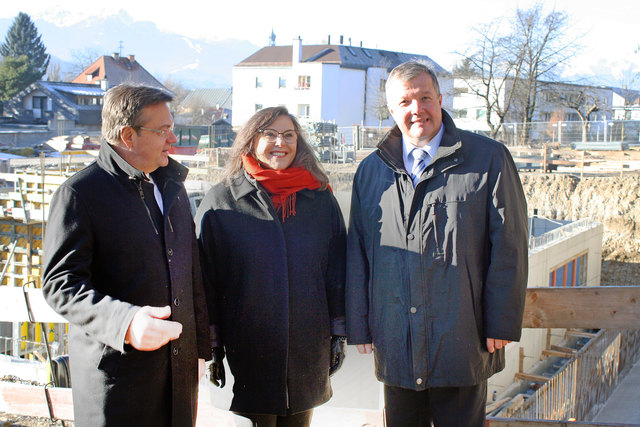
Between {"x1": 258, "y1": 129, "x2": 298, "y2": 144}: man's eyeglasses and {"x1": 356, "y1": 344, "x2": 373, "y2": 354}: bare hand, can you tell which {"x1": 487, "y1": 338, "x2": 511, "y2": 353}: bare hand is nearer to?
{"x1": 356, "y1": 344, "x2": 373, "y2": 354}: bare hand

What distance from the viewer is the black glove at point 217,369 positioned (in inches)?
103

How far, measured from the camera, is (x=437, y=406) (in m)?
2.39

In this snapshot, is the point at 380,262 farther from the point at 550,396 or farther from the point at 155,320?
the point at 550,396

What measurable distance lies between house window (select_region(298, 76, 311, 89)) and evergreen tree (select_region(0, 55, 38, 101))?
82.5ft

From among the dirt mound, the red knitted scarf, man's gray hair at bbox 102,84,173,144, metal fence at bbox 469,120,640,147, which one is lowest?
the dirt mound

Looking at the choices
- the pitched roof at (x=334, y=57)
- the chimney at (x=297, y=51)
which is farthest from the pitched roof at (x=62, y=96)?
the chimney at (x=297, y=51)

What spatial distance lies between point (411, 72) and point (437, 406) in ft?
4.43

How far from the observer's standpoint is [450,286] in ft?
7.59

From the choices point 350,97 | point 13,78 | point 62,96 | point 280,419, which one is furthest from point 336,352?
point 13,78

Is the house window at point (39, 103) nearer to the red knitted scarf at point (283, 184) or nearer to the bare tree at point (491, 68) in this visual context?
the bare tree at point (491, 68)

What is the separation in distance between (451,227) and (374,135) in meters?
29.4

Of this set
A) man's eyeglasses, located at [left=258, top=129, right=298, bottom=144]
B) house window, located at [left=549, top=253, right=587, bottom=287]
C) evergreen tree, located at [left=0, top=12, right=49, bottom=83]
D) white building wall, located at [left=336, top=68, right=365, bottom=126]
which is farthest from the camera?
evergreen tree, located at [left=0, top=12, right=49, bottom=83]

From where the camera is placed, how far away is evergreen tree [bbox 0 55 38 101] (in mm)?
52062

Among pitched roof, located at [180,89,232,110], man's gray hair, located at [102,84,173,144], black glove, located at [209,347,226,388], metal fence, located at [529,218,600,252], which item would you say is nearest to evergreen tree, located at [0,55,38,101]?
pitched roof, located at [180,89,232,110]
